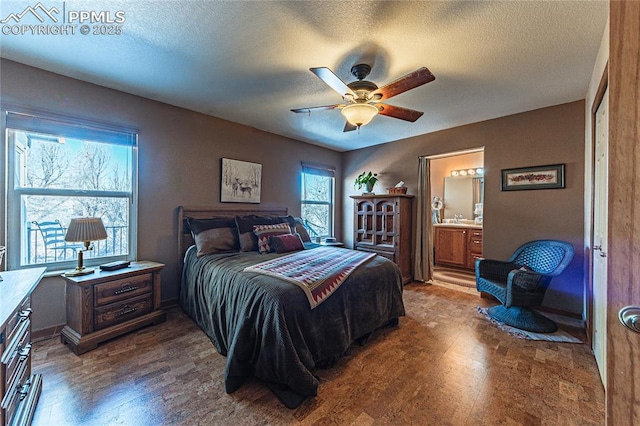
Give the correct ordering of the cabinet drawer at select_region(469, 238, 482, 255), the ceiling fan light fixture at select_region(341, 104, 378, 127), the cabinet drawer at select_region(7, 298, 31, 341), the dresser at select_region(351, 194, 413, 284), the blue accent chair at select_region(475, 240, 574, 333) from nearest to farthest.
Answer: the cabinet drawer at select_region(7, 298, 31, 341), the ceiling fan light fixture at select_region(341, 104, 378, 127), the blue accent chair at select_region(475, 240, 574, 333), the dresser at select_region(351, 194, 413, 284), the cabinet drawer at select_region(469, 238, 482, 255)

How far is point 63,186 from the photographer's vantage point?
2.50 metres

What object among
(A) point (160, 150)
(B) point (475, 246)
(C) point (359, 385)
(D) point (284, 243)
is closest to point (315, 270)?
(C) point (359, 385)

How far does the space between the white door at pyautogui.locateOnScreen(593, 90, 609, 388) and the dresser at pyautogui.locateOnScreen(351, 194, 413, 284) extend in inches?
87.0

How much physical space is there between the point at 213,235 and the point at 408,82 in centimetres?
263

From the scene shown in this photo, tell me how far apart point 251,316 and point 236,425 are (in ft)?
1.96

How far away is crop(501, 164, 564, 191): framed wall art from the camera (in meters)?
3.06

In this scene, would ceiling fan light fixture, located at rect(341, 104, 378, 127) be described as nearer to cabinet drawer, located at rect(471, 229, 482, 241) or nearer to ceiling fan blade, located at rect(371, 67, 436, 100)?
ceiling fan blade, located at rect(371, 67, 436, 100)

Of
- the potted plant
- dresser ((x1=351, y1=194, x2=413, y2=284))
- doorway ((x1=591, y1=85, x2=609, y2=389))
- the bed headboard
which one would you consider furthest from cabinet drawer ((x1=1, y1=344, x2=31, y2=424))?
the potted plant

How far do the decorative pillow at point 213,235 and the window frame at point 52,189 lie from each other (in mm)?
646

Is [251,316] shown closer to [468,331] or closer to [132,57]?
[468,331]

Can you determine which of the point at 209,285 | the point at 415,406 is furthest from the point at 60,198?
the point at 415,406

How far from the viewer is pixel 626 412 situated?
1.81 ft

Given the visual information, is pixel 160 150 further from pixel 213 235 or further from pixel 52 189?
pixel 213 235

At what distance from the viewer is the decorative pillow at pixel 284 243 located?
3150 mm
